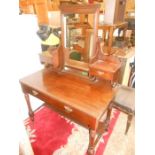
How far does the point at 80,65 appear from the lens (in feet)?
5.40

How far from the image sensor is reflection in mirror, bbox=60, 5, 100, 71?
142 cm

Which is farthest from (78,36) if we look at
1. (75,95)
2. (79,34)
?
(75,95)

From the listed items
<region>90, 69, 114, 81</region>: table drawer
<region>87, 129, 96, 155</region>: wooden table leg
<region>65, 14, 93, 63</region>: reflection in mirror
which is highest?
<region>65, 14, 93, 63</region>: reflection in mirror

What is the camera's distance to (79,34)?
1611mm

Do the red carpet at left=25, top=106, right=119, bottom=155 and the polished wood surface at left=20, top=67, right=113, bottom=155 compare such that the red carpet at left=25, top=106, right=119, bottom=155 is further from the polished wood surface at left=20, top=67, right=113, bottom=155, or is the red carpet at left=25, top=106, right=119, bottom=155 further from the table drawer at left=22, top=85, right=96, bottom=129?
the table drawer at left=22, top=85, right=96, bottom=129

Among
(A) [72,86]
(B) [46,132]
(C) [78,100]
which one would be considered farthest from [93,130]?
(B) [46,132]

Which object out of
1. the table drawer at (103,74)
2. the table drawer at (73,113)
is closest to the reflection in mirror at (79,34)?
the table drawer at (103,74)

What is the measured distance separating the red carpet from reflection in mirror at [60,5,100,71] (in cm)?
83

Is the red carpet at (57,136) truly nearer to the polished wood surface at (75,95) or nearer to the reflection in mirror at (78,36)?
the polished wood surface at (75,95)

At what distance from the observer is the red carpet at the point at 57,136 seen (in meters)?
1.61

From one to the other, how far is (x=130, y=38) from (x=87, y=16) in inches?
38.4

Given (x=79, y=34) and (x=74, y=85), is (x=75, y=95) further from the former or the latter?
(x=79, y=34)

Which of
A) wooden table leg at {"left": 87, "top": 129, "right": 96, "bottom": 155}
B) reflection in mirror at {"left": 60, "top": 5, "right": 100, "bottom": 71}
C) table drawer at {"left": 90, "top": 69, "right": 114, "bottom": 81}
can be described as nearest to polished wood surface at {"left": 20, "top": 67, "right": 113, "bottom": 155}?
wooden table leg at {"left": 87, "top": 129, "right": 96, "bottom": 155}
